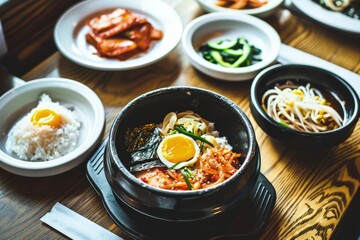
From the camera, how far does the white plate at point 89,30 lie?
6.85 feet

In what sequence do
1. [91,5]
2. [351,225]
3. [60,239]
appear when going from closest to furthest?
[60,239] → [351,225] → [91,5]

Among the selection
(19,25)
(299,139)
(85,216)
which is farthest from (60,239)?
(19,25)

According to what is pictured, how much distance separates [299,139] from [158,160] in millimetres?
555

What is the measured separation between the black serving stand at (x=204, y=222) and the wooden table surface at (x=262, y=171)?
10cm

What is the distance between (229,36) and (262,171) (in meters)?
0.95

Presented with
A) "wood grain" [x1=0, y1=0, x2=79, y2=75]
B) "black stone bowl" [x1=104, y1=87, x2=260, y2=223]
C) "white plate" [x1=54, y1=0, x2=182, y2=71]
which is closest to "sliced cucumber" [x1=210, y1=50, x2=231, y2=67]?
"white plate" [x1=54, y1=0, x2=182, y2=71]

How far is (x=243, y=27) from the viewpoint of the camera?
2393 millimetres

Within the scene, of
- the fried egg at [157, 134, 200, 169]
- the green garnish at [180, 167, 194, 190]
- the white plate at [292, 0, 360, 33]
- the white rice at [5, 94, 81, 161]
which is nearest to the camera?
the green garnish at [180, 167, 194, 190]

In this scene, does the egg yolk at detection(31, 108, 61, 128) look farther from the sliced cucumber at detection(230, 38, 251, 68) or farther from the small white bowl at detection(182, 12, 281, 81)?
the sliced cucumber at detection(230, 38, 251, 68)

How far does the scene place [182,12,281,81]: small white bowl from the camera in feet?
6.75

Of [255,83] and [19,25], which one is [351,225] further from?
[19,25]

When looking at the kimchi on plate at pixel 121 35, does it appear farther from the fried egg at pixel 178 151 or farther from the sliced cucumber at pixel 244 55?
the fried egg at pixel 178 151

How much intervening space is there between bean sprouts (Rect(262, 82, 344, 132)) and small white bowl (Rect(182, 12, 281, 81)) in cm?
21

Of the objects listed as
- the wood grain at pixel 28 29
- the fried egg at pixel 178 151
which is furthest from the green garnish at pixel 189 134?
the wood grain at pixel 28 29
